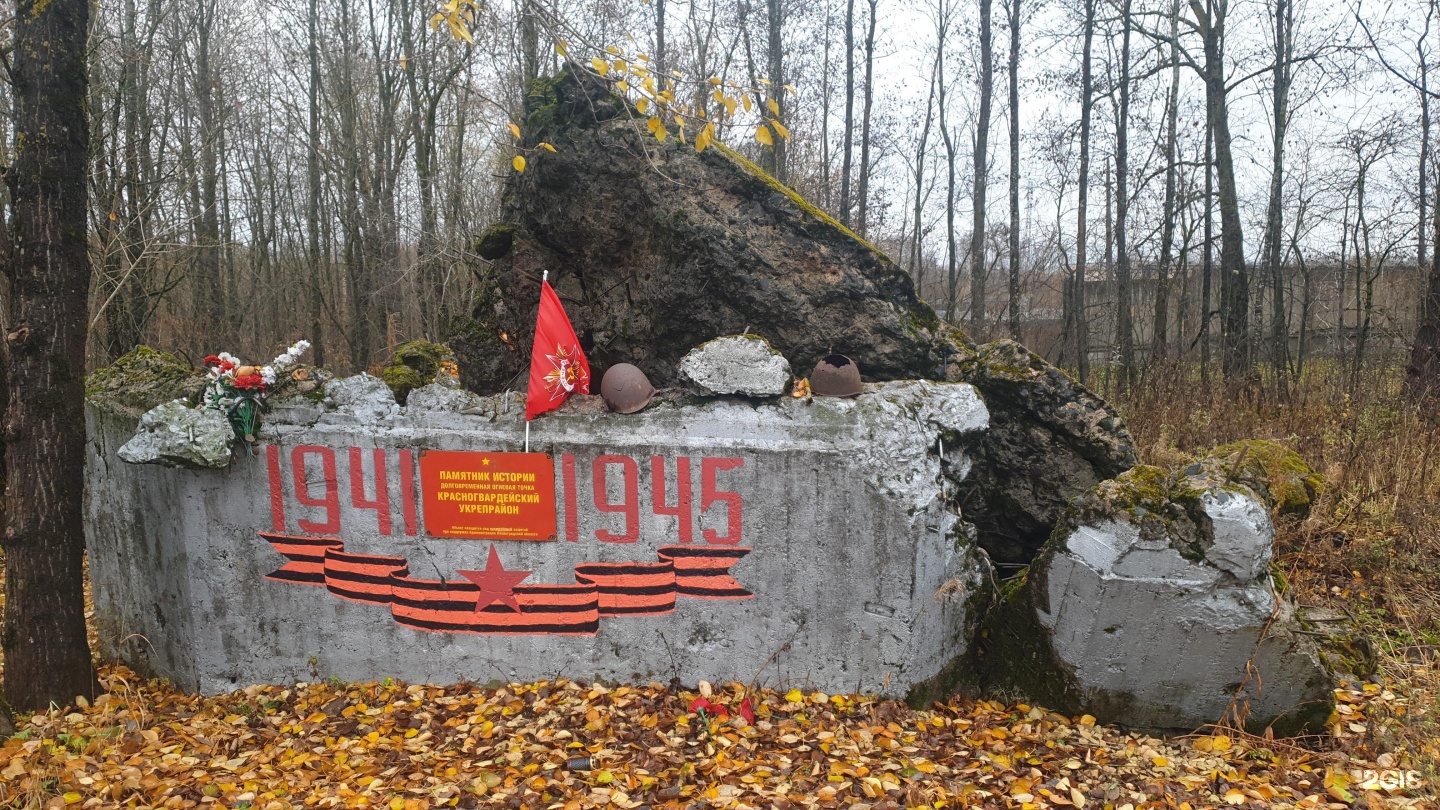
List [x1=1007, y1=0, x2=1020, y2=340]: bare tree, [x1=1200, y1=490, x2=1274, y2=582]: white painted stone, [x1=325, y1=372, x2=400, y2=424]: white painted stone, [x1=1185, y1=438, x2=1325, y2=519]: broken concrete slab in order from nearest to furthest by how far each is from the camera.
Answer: [x1=1200, y1=490, x2=1274, y2=582]: white painted stone, [x1=325, y1=372, x2=400, y2=424]: white painted stone, [x1=1185, y1=438, x2=1325, y2=519]: broken concrete slab, [x1=1007, y1=0, x2=1020, y2=340]: bare tree

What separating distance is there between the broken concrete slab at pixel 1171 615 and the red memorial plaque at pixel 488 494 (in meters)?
2.64

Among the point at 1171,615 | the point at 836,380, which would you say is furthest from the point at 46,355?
the point at 1171,615

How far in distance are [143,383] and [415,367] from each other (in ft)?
5.32

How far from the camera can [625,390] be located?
161 inches

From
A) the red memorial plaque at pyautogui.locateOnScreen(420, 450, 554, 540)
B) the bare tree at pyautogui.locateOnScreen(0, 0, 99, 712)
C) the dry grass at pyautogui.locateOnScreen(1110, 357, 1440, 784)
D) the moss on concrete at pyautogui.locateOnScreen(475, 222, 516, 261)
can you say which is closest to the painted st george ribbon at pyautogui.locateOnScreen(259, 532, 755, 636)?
the red memorial plaque at pyautogui.locateOnScreen(420, 450, 554, 540)

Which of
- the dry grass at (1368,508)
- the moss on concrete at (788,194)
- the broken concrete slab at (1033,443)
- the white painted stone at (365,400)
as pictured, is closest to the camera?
the white painted stone at (365,400)

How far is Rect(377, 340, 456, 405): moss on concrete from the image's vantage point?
4363 mm

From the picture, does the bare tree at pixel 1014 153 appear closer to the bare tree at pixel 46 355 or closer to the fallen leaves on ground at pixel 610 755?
the fallen leaves on ground at pixel 610 755

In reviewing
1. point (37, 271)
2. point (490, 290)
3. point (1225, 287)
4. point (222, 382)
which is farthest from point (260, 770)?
point (1225, 287)

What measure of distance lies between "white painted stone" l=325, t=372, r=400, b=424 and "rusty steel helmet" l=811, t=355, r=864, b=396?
2297 millimetres

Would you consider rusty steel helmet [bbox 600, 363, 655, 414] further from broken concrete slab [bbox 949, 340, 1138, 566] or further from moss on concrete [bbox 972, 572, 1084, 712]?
moss on concrete [bbox 972, 572, 1084, 712]

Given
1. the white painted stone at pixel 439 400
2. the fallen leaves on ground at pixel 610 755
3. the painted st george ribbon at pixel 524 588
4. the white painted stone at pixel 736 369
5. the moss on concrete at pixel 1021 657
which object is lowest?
the fallen leaves on ground at pixel 610 755

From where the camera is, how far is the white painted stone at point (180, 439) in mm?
3973

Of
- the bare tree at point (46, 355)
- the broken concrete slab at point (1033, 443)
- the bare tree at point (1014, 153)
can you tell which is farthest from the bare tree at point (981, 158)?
the bare tree at point (46, 355)
